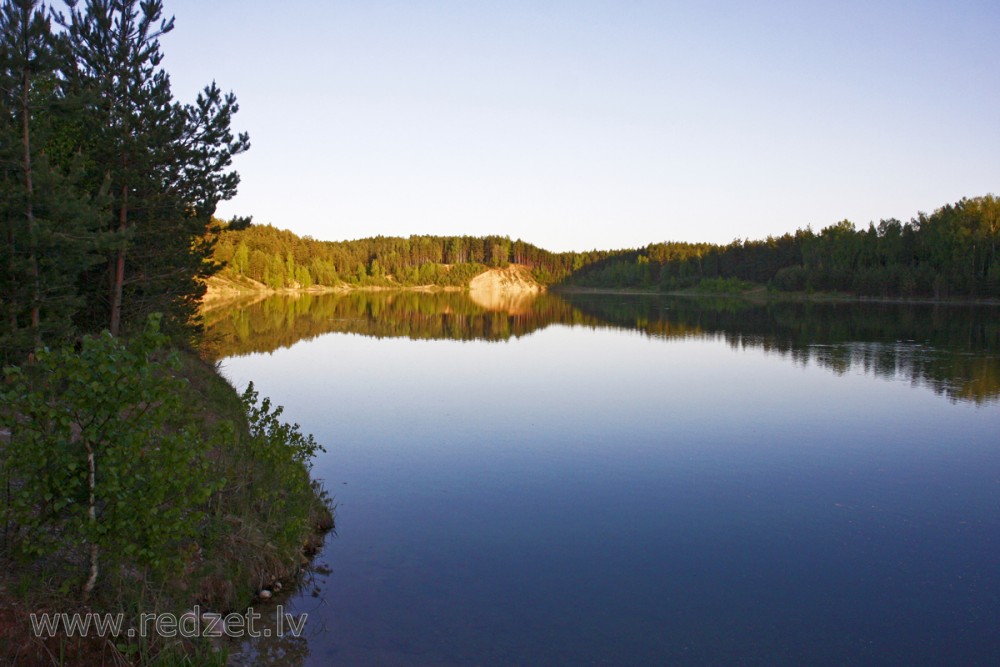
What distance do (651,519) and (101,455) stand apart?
27.8 ft

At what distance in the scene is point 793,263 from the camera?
12962 centimetres

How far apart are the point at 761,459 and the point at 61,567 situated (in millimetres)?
13343

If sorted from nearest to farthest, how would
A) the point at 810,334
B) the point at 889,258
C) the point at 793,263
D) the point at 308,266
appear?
1. the point at 810,334
2. the point at 889,258
3. the point at 793,263
4. the point at 308,266

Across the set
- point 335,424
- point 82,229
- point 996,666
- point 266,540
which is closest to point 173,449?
point 266,540

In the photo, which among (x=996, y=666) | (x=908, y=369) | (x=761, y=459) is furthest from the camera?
(x=908, y=369)

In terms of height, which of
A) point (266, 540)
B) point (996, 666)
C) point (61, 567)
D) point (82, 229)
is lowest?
point (996, 666)

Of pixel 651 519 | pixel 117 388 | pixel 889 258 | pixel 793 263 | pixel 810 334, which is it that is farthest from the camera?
pixel 793 263

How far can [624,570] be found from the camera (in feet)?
30.6

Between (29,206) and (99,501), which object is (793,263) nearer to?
(29,206)

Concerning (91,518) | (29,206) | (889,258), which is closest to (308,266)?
(889,258)

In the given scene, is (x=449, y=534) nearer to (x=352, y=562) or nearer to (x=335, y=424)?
(x=352, y=562)

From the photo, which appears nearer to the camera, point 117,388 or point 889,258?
point 117,388

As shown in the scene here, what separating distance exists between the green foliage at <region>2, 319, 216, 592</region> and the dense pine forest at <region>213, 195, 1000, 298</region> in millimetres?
66057

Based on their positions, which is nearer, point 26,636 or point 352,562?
point 26,636
